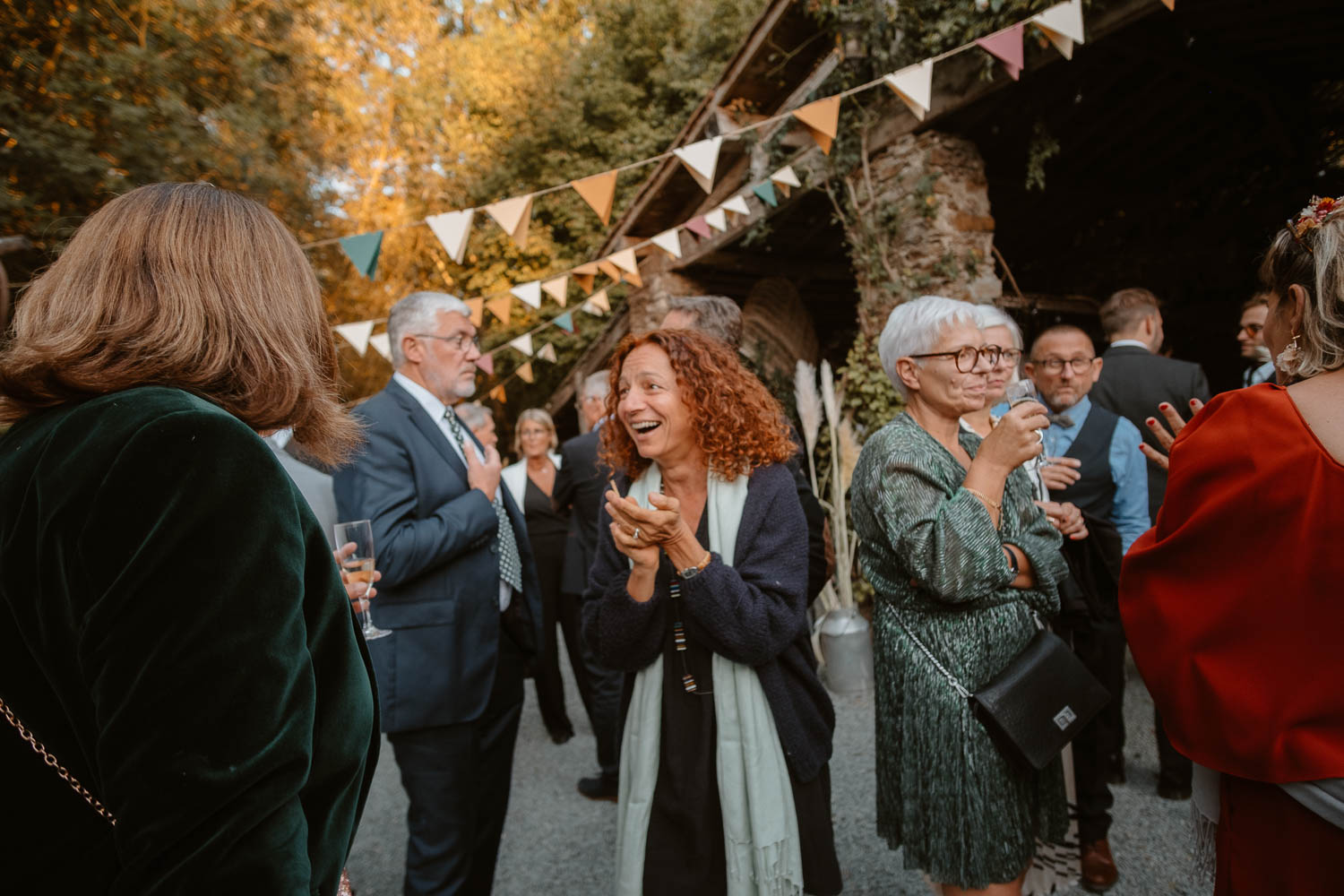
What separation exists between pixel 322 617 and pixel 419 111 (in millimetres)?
17346

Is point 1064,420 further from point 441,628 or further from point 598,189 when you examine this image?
point 598,189

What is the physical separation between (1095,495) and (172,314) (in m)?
3.40

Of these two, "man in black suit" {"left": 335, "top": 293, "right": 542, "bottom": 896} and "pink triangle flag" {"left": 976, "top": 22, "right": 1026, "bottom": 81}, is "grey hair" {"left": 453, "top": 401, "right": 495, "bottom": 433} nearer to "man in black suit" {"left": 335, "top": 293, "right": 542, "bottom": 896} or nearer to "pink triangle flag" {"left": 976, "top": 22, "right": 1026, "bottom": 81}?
→ "man in black suit" {"left": 335, "top": 293, "right": 542, "bottom": 896}

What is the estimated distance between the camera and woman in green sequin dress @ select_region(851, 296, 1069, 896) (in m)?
1.88

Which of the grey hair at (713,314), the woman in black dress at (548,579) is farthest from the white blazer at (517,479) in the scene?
the grey hair at (713,314)

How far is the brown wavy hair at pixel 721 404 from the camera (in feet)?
6.86

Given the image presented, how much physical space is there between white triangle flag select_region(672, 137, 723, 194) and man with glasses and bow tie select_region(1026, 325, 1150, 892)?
2.19 meters

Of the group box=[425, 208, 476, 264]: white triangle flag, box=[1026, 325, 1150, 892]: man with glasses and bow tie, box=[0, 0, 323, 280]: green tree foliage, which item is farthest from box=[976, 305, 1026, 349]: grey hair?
box=[0, 0, 323, 280]: green tree foliage

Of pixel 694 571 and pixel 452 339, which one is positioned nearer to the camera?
pixel 694 571

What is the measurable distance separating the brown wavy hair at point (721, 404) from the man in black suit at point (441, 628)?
0.67 m

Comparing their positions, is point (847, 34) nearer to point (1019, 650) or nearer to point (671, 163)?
point (671, 163)

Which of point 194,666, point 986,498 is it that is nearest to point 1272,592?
point 986,498

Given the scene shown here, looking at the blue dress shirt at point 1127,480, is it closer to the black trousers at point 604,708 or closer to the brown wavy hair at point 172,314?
the black trousers at point 604,708

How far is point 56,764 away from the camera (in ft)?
2.95
